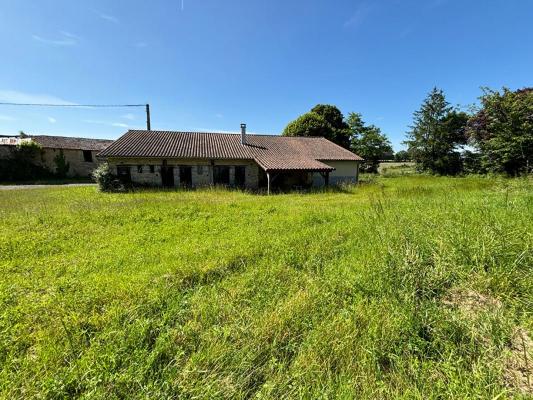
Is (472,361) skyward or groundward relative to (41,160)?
groundward

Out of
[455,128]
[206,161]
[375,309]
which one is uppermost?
[455,128]

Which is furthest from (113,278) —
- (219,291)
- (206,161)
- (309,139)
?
(309,139)

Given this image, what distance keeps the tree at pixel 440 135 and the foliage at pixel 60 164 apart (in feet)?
136

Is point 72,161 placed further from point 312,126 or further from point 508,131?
point 508,131

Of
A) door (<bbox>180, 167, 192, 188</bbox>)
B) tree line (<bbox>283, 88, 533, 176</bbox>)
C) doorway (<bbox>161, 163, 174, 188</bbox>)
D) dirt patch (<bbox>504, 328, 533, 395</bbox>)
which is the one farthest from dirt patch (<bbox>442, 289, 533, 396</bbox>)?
tree line (<bbox>283, 88, 533, 176</bbox>)

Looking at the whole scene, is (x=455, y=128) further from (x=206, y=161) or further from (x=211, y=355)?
(x=211, y=355)

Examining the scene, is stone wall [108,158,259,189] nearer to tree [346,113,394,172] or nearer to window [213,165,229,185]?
window [213,165,229,185]

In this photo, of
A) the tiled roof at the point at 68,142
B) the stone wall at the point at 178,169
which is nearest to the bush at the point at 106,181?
the stone wall at the point at 178,169

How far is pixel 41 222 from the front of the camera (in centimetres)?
679

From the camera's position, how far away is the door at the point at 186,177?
53.5 ft

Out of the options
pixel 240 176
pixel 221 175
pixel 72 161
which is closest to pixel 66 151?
pixel 72 161

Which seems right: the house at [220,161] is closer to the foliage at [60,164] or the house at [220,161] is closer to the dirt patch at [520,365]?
the foliage at [60,164]

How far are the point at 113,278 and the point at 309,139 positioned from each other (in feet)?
69.6

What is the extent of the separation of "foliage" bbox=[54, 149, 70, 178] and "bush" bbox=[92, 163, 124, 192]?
14.2 meters
